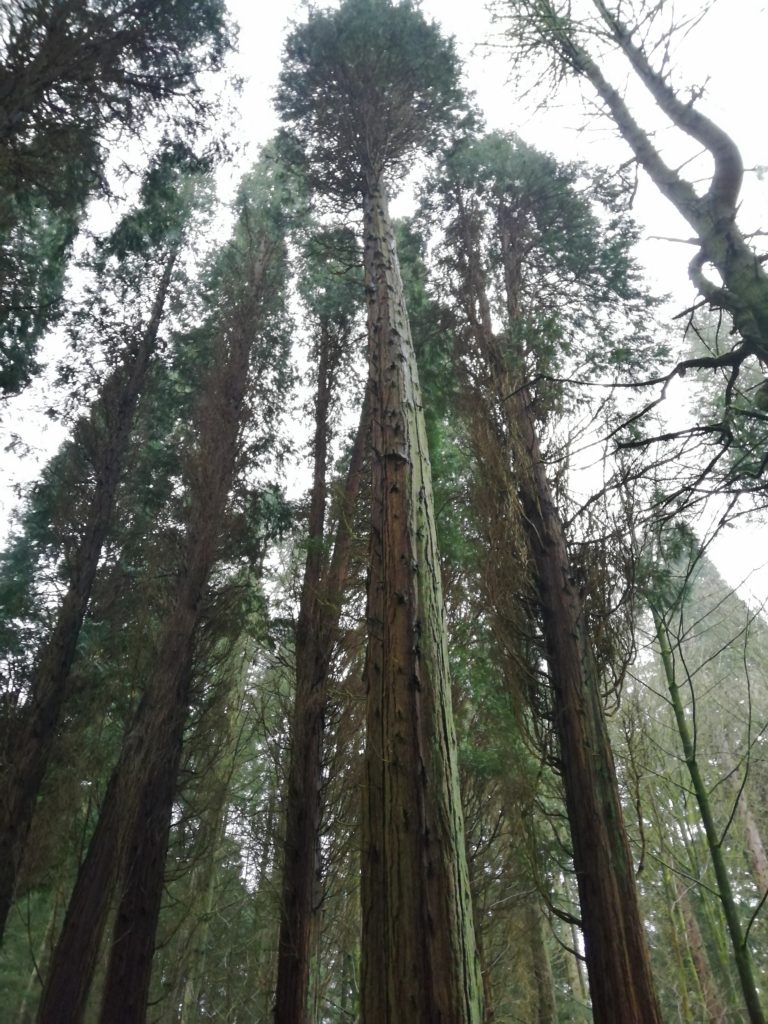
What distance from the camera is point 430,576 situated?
11.8ft

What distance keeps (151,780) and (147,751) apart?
0.30m

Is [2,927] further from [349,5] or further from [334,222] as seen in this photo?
[349,5]

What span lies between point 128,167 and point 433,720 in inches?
349

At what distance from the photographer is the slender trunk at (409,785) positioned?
2.29 meters

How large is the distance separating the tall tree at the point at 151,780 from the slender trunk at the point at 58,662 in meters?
0.88

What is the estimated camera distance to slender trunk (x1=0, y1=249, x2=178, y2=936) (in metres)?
6.16

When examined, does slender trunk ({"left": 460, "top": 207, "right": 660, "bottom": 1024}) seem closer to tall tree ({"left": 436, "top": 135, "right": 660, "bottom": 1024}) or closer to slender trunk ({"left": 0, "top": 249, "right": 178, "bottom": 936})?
tall tree ({"left": 436, "top": 135, "right": 660, "bottom": 1024})

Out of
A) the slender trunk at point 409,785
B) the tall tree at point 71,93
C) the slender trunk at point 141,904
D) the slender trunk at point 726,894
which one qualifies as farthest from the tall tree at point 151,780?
the slender trunk at point 726,894

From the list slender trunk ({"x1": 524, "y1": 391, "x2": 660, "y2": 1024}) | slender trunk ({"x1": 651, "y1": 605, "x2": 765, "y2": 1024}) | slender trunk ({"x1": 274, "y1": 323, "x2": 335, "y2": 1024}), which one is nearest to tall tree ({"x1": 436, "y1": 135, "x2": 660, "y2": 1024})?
slender trunk ({"x1": 524, "y1": 391, "x2": 660, "y2": 1024})

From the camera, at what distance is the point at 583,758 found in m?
4.41

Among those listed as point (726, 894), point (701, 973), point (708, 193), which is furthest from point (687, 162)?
point (701, 973)

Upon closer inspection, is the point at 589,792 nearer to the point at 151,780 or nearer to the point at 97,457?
the point at 151,780

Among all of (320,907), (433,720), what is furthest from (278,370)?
(433,720)

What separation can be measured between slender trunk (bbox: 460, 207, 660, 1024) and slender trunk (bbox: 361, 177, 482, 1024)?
1677mm
